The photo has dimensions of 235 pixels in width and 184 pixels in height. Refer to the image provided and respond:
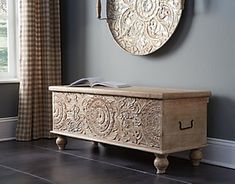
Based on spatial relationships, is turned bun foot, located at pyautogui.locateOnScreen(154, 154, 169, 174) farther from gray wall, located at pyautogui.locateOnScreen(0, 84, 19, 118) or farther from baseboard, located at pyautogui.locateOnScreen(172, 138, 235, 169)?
gray wall, located at pyautogui.locateOnScreen(0, 84, 19, 118)

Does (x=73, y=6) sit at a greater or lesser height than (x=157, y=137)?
greater

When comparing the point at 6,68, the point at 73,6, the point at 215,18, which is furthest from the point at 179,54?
the point at 6,68

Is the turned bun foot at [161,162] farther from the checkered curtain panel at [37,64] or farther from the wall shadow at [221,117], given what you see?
the checkered curtain panel at [37,64]

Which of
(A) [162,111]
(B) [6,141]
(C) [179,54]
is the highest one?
(C) [179,54]

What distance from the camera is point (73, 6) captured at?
4.69 meters

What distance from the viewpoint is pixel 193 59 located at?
365cm

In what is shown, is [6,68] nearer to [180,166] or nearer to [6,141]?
[6,141]

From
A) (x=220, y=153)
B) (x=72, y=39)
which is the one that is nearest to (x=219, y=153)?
(x=220, y=153)

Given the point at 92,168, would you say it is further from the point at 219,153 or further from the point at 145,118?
the point at 219,153

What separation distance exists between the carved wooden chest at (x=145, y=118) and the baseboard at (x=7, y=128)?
1.05 metres

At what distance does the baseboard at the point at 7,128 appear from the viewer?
15.2 ft

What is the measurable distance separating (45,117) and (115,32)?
1151 millimetres

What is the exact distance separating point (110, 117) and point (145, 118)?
36 centimetres

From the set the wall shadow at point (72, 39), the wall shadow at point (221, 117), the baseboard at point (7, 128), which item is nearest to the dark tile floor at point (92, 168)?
the wall shadow at point (221, 117)
